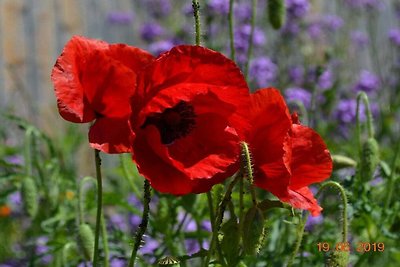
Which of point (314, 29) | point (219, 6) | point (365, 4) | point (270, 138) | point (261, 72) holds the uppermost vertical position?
point (365, 4)

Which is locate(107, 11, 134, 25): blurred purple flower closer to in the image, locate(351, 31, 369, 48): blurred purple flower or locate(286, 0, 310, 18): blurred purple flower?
locate(351, 31, 369, 48): blurred purple flower

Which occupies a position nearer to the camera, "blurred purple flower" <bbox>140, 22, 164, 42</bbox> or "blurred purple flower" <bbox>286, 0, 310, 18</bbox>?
"blurred purple flower" <bbox>286, 0, 310, 18</bbox>

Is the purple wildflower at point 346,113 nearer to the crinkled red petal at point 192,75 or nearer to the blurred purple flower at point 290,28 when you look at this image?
the blurred purple flower at point 290,28

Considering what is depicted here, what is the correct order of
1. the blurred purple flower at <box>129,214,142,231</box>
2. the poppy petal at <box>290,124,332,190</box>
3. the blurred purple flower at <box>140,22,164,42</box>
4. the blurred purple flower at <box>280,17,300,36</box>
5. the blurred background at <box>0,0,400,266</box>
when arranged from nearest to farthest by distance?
the poppy petal at <box>290,124,332,190</box> → the blurred background at <box>0,0,400,266</box> → the blurred purple flower at <box>129,214,142,231</box> → the blurred purple flower at <box>280,17,300,36</box> → the blurred purple flower at <box>140,22,164,42</box>

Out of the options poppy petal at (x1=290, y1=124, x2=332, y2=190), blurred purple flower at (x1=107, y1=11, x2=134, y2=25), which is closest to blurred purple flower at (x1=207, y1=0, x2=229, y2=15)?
poppy petal at (x1=290, y1=124, x2=332, y2=190)

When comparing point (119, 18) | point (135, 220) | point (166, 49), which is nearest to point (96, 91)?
point (135, 220)

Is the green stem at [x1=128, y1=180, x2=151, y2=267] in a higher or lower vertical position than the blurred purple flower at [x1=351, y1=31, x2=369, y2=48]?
lower

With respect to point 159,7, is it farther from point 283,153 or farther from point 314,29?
point 283,153
